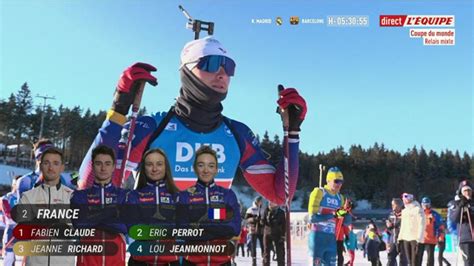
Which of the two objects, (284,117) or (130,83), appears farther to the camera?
(284,117)

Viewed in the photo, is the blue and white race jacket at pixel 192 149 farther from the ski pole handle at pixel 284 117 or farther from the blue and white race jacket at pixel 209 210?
the blue and white race jacket at pixel 209 210

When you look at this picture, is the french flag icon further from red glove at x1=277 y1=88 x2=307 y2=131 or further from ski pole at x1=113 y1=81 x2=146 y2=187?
red glove at x1=277 y1=88 x2=307 y2=131

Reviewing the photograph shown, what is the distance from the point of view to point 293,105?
10.2 feet

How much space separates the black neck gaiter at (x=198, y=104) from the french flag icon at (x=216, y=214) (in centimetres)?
67

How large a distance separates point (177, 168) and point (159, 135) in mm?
262

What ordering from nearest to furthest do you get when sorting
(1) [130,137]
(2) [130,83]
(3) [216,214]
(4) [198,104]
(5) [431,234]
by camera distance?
(3) [216,214]
(2) [130,83]
(1) [130,137]
(4) [198,104]
(5) [431,234]

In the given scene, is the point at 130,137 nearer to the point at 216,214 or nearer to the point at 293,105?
the point at 216,214

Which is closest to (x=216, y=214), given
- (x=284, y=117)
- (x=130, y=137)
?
(x=130, y=137)

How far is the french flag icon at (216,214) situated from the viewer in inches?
101

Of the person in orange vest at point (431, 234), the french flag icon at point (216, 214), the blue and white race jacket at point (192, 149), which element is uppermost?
the blue and white race jacket at point (192, 149)

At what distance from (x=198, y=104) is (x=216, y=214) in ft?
2.67

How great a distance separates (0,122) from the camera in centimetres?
5306

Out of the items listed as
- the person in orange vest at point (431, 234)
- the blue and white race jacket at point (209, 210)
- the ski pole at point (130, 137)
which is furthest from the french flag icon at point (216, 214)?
the person in orange vest at point (431, 234)

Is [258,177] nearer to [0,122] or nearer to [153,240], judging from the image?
[153,240]
